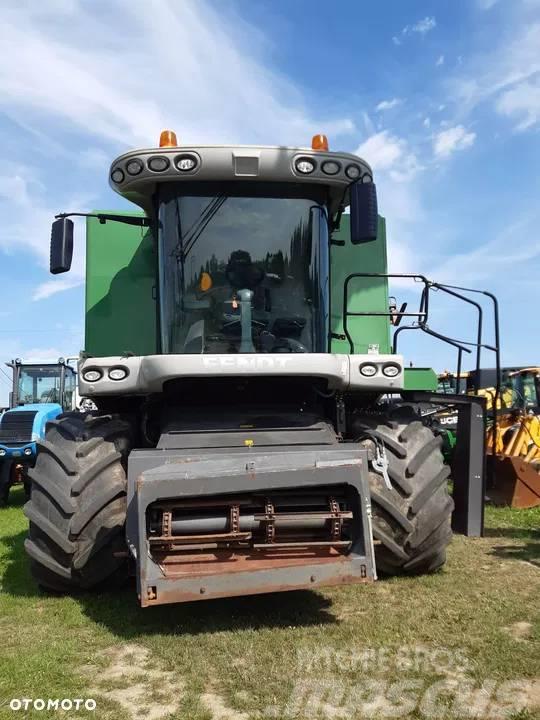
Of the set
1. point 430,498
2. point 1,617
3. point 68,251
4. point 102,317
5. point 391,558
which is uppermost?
point 68,251

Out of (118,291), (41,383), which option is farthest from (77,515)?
(41,383)

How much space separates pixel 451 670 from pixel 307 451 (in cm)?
150

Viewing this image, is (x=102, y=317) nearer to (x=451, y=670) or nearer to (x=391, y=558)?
(x=391, y=558)

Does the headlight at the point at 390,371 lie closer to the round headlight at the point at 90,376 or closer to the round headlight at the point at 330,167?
the round headlight at the point at 330,167

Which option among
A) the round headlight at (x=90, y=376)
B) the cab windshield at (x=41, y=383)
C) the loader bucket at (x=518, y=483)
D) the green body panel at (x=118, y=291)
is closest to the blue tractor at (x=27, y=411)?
the cab windshield at (x=41, y=383)

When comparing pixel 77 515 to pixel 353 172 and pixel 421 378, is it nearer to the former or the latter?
pixel 353 172

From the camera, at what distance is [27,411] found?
37.8ft

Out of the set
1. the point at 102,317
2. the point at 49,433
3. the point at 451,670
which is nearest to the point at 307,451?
the point at 451,670

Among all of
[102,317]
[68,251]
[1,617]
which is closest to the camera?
[1,617]

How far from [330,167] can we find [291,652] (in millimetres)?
3238

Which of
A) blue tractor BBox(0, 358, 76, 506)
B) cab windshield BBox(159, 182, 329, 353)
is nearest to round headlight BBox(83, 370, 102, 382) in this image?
cab windshield BBox(159, 182, 329, 353)

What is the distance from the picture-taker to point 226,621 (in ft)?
13.4

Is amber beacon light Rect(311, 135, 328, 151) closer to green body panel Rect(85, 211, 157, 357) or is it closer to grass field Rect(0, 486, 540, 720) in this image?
green body panel Rect(85, 211, 157, 357)

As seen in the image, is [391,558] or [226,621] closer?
[226,621]
